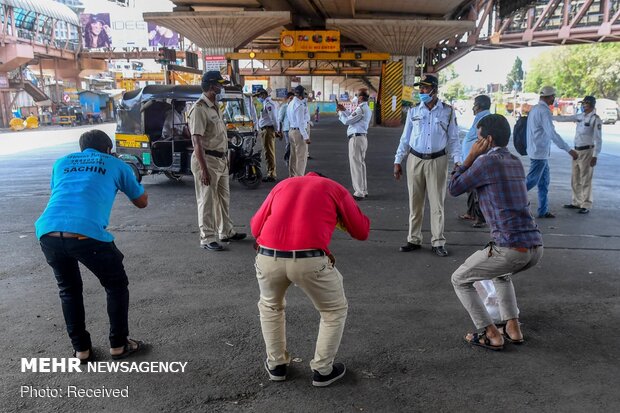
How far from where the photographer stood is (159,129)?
10461 millimetres

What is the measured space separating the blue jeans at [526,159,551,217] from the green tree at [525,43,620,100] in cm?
4556

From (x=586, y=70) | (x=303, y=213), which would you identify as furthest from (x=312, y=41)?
(x=586, y=70)

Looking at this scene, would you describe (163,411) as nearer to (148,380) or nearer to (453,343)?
(148,380)

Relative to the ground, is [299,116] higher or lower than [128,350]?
higher

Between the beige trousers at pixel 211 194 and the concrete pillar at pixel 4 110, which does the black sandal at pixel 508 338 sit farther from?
the concrete pillar at pixel 4 110

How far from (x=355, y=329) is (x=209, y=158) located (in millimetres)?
3090

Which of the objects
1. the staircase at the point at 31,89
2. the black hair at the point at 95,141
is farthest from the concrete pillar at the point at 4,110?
the black hair at the point at 95,141

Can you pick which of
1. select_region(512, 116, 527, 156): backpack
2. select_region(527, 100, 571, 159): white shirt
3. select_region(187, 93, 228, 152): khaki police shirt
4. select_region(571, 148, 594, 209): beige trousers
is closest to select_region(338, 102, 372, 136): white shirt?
select_region(512, 116, 527, 156): backpack

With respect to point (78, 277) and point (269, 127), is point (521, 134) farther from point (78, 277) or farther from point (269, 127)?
point (78, 277)

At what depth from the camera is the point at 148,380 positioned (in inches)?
126

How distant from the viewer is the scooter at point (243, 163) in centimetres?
973

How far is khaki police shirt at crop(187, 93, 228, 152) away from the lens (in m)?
5.76

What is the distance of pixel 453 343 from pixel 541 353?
62cm

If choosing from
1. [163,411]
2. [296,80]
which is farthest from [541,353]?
[296,80]
